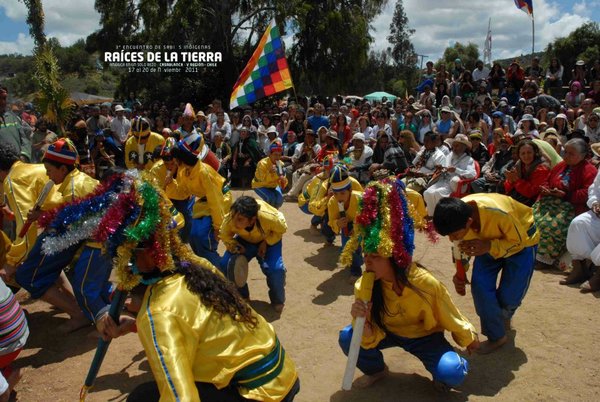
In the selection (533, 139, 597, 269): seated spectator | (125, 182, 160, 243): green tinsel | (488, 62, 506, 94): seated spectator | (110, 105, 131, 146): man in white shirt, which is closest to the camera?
(125, 182, 160, 243): green tinsel

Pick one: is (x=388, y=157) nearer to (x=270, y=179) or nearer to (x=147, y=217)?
(x=270, y=179)

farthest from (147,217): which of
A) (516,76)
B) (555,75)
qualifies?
(555,75)

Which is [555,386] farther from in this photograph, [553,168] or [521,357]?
[553,168]

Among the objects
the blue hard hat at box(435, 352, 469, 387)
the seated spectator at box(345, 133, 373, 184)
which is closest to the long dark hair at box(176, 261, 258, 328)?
the blue hard hat at box(435, 352, 469, 387)

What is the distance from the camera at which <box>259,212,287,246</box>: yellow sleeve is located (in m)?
5.20

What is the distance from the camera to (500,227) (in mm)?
4027

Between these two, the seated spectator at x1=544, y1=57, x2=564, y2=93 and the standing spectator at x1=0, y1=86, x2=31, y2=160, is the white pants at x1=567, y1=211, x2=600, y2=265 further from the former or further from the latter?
the seated spectator at x1=544, y1=57, x2=564, y2=93

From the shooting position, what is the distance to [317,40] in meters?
20.6

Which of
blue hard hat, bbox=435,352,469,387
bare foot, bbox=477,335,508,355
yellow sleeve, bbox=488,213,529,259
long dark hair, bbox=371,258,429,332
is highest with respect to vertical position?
yellow sleeve, bbox=488,213,529,259

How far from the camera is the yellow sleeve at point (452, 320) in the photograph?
3365 mm

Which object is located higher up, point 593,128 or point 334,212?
point 593,128

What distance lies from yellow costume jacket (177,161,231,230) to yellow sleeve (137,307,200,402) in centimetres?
335

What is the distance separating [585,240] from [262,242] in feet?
11.4

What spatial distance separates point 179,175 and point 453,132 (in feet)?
20.9
